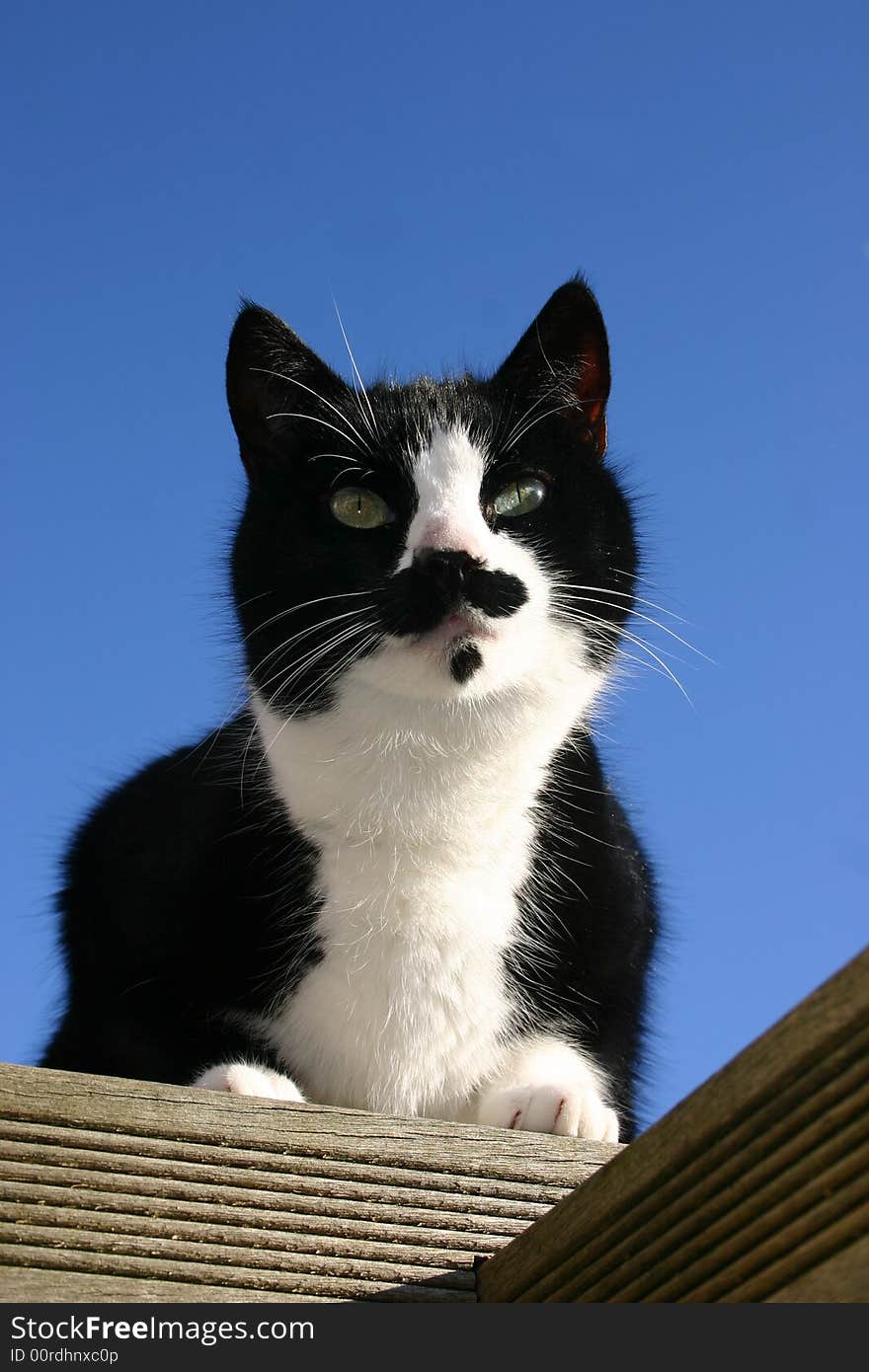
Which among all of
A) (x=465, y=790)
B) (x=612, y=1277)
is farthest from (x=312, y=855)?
(x=612, y=1277)

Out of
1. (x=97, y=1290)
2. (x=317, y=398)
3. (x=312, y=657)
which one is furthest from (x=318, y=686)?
(x=97, y=1290)

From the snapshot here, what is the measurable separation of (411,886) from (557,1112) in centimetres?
39

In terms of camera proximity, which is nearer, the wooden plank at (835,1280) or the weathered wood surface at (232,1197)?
the wooden plank at (835,1280)

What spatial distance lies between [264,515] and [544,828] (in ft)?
2.28

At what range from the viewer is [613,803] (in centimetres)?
252

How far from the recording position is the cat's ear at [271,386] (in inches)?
96.1

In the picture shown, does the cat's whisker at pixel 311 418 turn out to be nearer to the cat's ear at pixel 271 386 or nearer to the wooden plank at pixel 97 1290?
the cat's ear at pixel 271 386

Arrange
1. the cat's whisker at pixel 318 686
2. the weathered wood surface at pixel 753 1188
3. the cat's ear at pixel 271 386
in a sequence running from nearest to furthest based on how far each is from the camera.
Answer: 1. the weathered wood surface at pixel 753 1188
2. the cat's whisker at pixel 318 686
3. the cat's ear at pixel 271 386

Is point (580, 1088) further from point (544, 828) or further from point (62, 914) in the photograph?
point (62, 914)

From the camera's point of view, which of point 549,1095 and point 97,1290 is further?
point 549,1095

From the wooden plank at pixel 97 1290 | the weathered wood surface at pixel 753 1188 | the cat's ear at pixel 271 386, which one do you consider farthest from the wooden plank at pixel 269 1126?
the cat's ear at pixel 271 386

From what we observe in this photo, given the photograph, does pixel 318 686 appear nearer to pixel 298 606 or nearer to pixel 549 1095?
pixel 298 606

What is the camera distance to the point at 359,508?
2205 millimetres

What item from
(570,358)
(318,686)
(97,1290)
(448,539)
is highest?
(570,358)
